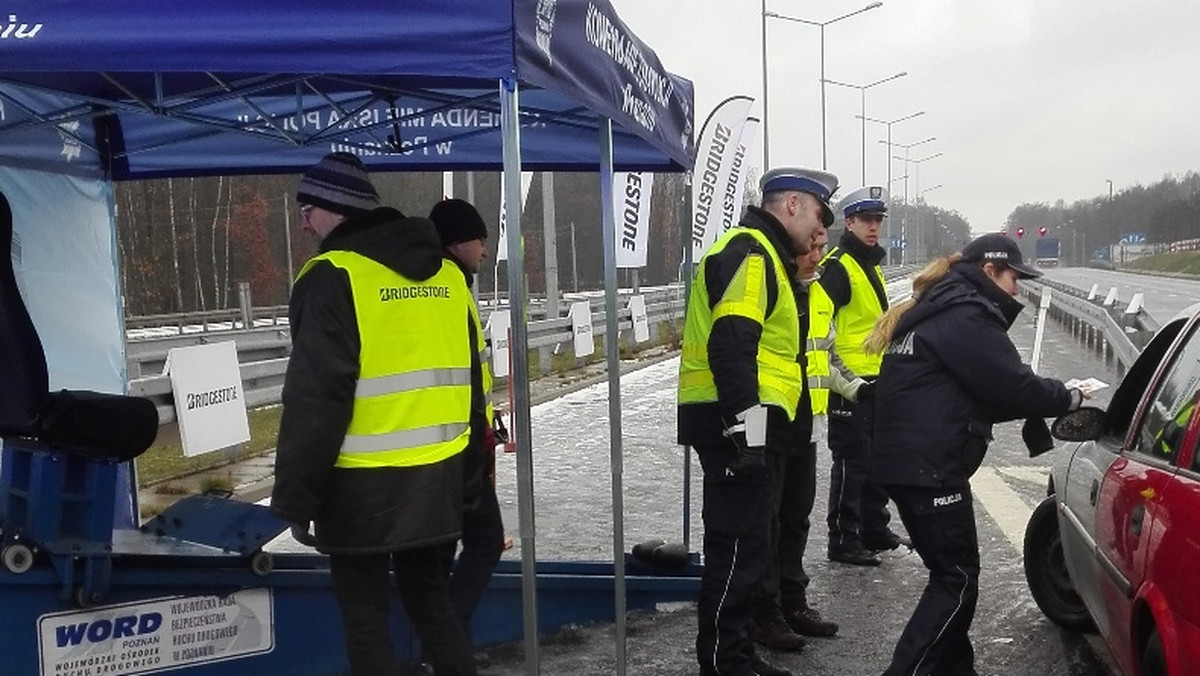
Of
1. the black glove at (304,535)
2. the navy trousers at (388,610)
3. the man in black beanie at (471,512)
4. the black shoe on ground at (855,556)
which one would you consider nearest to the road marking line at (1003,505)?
the black shoe on ground at (855,556)

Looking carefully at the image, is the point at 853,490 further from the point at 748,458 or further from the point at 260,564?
the point at 260,564

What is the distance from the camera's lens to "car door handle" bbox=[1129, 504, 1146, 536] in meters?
3.50

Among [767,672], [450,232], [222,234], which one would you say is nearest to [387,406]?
[450,232]

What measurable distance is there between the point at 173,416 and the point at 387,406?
19.7 feet

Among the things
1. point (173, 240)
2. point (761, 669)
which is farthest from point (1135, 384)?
point (173, 240)

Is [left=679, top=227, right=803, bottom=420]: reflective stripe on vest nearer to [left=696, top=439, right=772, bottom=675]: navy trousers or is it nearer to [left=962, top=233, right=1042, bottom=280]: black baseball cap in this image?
[left=696, top=439, right=772, bottom=675]: navy trousers

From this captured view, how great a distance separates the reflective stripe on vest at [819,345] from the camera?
5.65 m

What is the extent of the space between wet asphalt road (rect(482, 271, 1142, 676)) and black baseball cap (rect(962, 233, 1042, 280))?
1.83 m

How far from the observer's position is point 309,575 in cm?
454

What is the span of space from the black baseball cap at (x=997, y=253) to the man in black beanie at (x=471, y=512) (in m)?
1.89

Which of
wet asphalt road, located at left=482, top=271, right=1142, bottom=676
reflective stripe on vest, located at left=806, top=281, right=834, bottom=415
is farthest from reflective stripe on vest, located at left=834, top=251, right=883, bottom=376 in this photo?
wet asphalt road, located at left=482, top=271, right=1142, bottom=676

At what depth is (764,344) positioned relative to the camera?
186 inches

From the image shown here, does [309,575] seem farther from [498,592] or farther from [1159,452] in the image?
[1159,452]

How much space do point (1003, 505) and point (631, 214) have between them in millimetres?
8067
